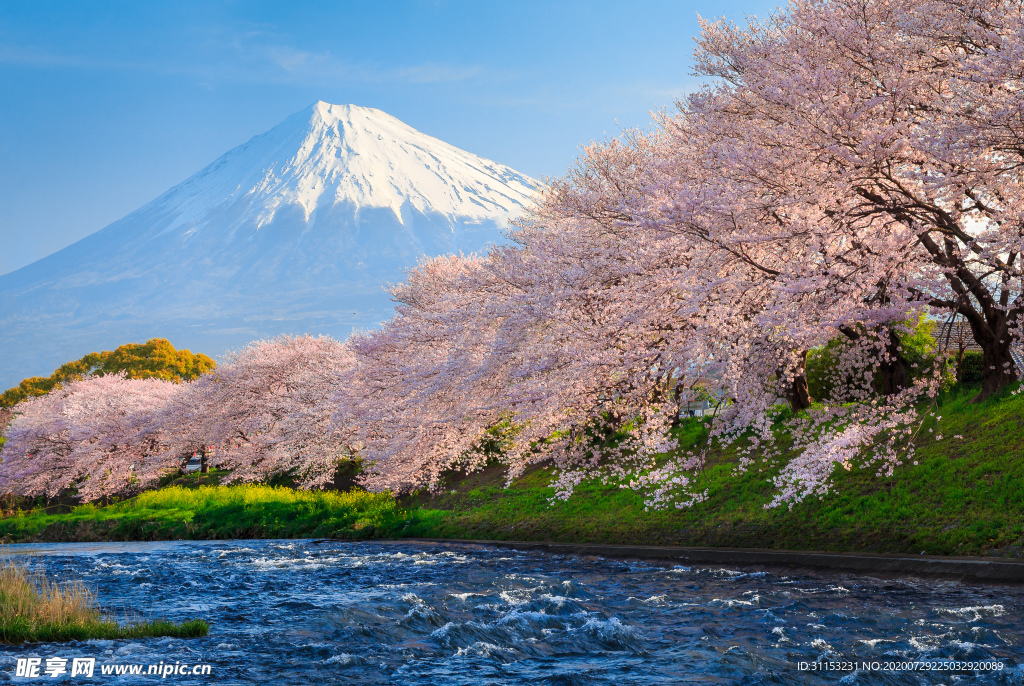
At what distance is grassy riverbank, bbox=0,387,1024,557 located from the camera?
11.8 meters

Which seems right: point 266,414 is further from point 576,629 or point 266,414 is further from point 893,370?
point 576,629

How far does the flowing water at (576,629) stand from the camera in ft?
23.7

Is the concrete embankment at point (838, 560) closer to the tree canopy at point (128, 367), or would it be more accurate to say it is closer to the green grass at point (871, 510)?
the green grass at point (871, 510)

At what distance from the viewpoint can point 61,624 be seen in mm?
8844

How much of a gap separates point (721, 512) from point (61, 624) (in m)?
11.8

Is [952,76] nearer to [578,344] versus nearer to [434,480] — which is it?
[578,344]

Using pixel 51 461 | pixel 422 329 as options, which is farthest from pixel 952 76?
pixel 51 461

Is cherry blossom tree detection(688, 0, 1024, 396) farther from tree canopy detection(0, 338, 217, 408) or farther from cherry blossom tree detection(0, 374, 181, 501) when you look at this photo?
tree canopy detection(0, 338, 217, 408)

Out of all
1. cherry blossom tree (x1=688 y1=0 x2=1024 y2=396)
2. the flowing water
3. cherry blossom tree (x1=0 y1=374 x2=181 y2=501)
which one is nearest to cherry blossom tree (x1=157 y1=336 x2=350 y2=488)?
cherry blossom tree (x1=0 y1=374 x2=181 y2=501)

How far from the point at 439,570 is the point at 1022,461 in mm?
10380

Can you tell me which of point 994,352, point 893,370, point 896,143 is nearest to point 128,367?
point 893,370

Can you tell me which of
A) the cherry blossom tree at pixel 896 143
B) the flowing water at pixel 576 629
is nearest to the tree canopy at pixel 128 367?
the flowing water at pixel 576 629

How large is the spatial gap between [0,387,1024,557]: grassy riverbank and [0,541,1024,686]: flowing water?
70.4 inches

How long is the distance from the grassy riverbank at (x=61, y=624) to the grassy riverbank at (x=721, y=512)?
9.72 m
